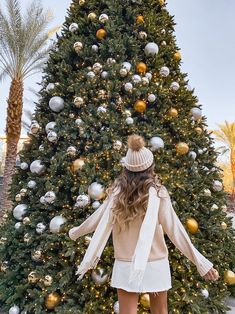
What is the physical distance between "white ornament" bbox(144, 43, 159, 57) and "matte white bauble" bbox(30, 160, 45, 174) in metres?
1.59

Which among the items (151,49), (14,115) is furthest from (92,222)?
(14,115)

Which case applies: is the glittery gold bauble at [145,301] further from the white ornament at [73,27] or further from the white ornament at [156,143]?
the white ornament at [73,27]

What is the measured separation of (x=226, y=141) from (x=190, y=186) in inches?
595

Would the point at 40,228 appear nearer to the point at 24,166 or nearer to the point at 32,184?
the point at 32,184

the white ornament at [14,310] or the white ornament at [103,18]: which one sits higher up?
the white ornament at [103,18]

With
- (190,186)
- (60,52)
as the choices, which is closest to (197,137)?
(190,186)

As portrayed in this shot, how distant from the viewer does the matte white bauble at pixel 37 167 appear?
3.63 meters

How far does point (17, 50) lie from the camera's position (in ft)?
34.7

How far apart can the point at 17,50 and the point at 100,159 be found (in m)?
8.20

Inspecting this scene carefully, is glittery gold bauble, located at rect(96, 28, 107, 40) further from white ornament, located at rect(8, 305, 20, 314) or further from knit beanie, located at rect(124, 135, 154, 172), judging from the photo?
white ornament, located at rect(8, 305, 20, 314)

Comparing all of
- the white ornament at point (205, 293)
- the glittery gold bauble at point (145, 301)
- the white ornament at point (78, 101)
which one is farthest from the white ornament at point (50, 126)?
the white ornament at point (205, 293)

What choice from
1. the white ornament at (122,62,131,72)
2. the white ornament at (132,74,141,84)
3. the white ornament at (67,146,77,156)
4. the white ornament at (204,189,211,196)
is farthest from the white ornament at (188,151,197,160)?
the white ornament at (67,146,77,156)

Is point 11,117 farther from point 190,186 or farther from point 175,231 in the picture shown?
point 175,231

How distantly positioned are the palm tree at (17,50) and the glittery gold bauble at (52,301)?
23.9ft
